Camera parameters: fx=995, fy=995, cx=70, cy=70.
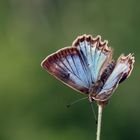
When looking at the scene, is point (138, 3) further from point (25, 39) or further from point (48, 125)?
point (48, 125)

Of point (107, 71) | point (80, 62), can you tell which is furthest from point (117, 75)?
point (80, 62)

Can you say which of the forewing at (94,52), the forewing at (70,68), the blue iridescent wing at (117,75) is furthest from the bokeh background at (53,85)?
the blue iridescent wing at (117,75)

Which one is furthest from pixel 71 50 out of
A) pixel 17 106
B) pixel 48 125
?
pixel 17 106

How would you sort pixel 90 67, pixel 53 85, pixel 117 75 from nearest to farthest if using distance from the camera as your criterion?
pixel 117 75
pixel 90 67
pixel 53 85

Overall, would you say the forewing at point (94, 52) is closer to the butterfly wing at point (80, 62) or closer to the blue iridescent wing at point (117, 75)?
the butterfly wing at point (80, 62)

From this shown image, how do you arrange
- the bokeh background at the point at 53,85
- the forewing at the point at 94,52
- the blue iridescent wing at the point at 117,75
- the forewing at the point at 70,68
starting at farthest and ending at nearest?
the bokeh background at the point at 53,85
the forewing at the point at 94,52
the forewing at the point at 70,68
the blue iridescent wing at the point at 117,75

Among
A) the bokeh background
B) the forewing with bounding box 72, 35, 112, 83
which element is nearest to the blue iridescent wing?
the forewing with bounding box 72, 35, 112, 83

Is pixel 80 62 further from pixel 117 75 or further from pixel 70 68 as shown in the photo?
pixel 117 75
